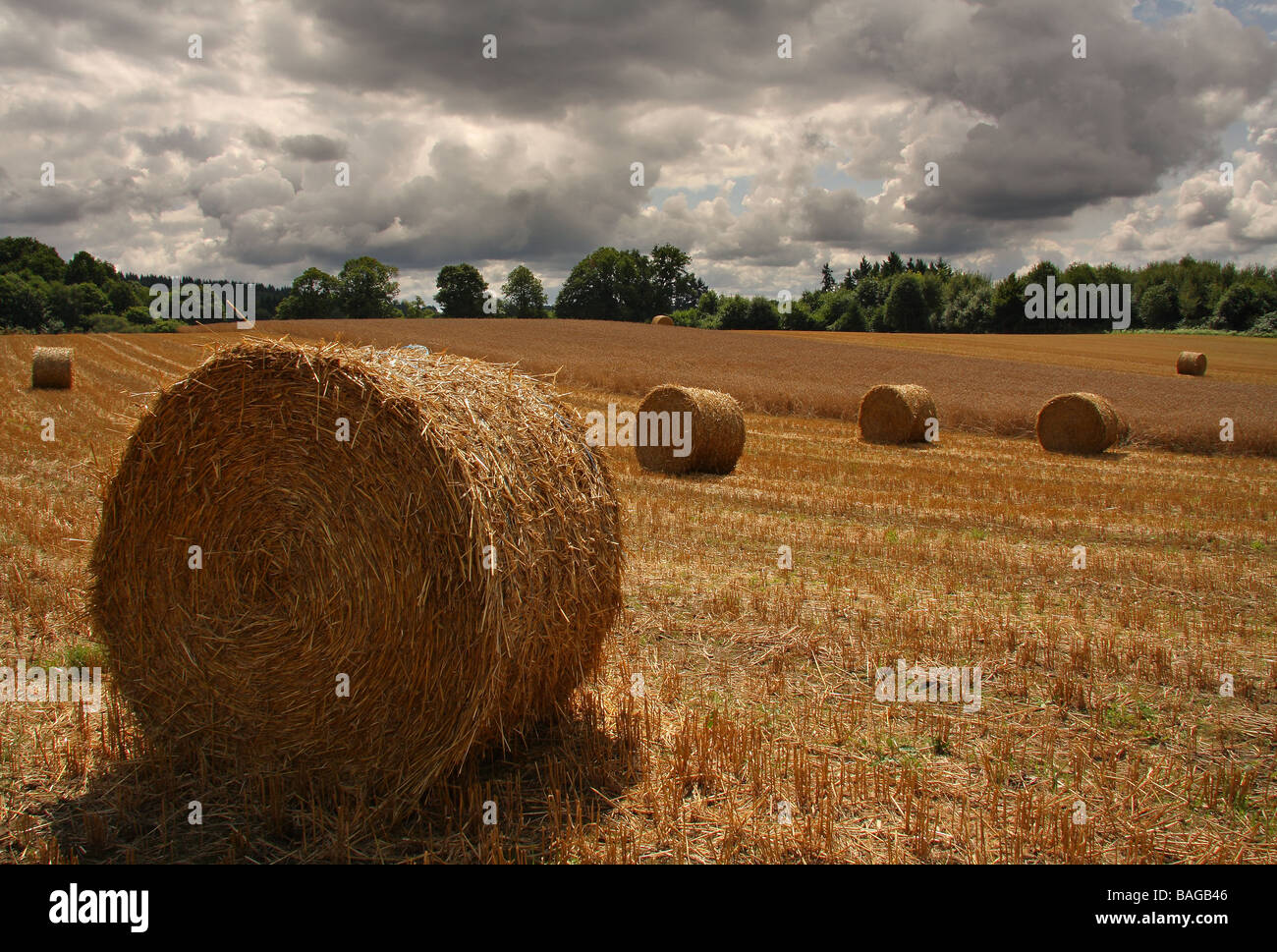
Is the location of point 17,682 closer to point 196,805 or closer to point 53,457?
point 196,805

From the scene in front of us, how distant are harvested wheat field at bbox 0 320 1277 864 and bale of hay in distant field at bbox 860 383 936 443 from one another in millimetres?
7125

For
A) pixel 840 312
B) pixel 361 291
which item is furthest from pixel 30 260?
pixel 840 312

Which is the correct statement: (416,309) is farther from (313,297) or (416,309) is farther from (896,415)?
(896,415)

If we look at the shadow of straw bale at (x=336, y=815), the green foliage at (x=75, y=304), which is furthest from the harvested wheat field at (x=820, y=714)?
the green foliage at (x=75, y=304)

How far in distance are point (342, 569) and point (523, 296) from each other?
8691 cm

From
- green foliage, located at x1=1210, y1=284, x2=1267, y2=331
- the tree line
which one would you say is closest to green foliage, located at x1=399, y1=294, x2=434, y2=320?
Answer: the tree line

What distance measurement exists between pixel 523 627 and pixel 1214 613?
5.89 m

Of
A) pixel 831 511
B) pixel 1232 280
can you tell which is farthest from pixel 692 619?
pixel 1232 280

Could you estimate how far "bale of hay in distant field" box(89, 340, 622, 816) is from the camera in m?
4.00

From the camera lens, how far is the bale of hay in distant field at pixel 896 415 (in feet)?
61.2

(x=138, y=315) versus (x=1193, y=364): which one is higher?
(x=138, y=315)

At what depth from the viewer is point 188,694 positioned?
4.48 m

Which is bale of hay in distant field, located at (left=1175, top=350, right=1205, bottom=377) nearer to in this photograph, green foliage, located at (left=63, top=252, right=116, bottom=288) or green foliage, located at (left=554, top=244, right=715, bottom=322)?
green foliage, located at (left=554, top=244, right=715, bottom=322)

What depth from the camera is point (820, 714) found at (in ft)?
16.4
